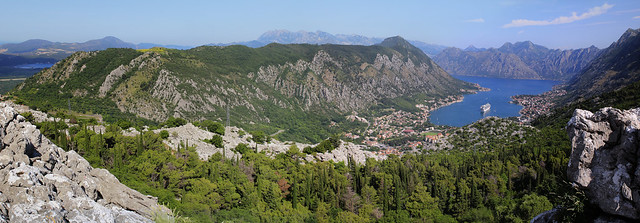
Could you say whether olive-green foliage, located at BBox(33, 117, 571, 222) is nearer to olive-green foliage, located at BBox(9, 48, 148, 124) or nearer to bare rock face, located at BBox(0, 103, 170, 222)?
bare rock face, located at BBox(0, 103, 170, 222)

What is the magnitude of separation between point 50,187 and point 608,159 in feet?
75.2

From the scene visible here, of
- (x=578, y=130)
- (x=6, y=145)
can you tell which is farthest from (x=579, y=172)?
(x=6, y=145)

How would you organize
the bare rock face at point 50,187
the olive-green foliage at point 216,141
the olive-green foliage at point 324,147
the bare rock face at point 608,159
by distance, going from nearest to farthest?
1. the bare rock face at point 608,159
2. the bare rock face at point 50,187
3. the olive-green foliage at point 216,141
4. the olive-green foliage at point 324,147

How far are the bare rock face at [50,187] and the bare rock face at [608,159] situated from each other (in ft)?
64.9

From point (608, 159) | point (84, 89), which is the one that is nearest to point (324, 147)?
point (608, 159)

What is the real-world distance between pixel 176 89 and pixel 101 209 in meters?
119

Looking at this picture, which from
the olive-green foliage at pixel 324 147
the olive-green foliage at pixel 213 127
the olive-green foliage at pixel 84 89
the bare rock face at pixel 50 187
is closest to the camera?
the bare rock face at pixel 50 187

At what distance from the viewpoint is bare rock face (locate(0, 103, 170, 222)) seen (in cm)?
1359

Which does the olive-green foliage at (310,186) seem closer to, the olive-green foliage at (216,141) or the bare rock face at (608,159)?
Result: the olive-green foliage at (216,141)

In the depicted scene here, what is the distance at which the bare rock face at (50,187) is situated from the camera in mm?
13594

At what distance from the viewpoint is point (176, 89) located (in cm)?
12612

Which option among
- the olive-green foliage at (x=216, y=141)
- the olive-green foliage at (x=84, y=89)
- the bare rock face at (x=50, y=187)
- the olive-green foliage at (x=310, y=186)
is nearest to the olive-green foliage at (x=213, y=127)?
Result: the olive-green foliage at (x=216, y=141)

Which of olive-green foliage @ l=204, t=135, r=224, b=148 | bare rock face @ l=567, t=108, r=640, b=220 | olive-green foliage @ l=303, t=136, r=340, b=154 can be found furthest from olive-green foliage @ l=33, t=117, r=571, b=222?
bare rock face @ l=567, t=108, r=640, b=220

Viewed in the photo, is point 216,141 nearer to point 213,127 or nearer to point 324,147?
point 213,127
